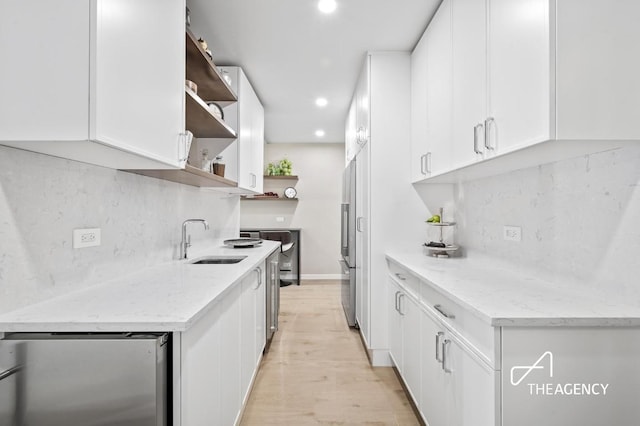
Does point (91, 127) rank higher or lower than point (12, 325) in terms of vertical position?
→ higher

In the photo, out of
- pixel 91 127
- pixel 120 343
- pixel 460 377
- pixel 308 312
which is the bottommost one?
pixel 308 312

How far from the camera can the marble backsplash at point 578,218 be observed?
120 centimetres

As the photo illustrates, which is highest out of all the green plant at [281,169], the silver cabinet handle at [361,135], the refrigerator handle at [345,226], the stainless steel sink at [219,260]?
the green plant at [281,169]

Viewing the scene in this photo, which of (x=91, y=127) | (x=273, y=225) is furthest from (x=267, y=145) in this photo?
(x=91, y=127)

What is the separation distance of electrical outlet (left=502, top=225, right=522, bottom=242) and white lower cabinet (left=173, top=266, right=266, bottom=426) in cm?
151

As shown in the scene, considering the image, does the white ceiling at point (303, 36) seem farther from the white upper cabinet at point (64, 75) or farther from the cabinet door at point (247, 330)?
the cabinet door at point (247, 330)

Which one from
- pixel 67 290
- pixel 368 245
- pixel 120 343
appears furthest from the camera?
pixel 368 245

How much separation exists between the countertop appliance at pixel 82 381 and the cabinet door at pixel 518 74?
144 centimetres

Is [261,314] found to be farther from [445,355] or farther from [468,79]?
[468,79]

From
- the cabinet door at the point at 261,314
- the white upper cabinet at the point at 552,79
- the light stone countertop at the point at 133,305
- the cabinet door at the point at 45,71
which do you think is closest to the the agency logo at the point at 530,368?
the white upper cabinet at the point at 552,79

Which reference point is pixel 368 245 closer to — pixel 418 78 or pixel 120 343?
pixel 418 78

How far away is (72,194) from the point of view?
138cm

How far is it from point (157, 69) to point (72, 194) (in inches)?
24.5

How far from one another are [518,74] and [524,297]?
2.81ft
